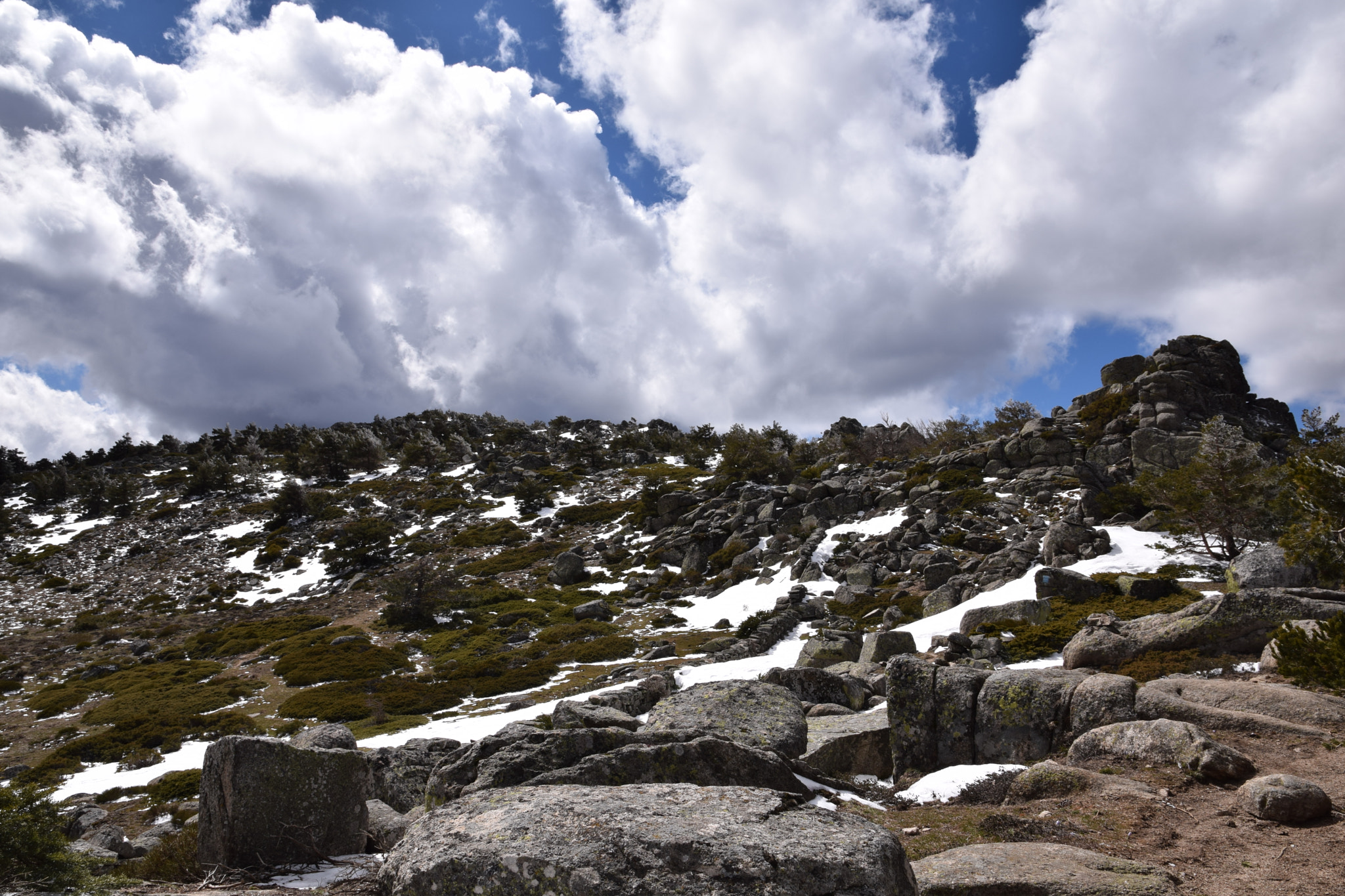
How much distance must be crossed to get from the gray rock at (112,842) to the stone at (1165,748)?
60.9ft

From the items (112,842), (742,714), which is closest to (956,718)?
(742,714)

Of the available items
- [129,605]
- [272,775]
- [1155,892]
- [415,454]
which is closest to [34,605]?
[129,605]

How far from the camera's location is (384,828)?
884cm

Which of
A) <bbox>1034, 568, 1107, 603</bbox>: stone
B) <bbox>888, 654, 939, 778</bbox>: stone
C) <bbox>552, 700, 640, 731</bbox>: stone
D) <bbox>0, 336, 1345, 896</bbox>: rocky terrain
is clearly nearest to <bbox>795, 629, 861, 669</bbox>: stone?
<bbox>0, 336, 1345, 896</bbox>: rocky terrain

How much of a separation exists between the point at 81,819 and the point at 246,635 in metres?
30.0

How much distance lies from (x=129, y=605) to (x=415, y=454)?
A: 44.9 meters

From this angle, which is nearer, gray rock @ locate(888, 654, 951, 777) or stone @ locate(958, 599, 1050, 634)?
gray rock @ locate(888, 654, 951, 777)

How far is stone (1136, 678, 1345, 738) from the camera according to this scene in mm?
9266

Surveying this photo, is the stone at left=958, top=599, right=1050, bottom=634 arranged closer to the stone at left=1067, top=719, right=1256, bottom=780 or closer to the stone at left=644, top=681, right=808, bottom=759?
the stone at left=1067, top=719, right=1256, bottom=780

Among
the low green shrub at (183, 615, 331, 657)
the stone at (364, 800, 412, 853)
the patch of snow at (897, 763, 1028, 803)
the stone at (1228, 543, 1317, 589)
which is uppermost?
the low green shrub at (183, 615, 331, 657)

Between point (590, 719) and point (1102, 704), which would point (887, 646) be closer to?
point (1102, 704)

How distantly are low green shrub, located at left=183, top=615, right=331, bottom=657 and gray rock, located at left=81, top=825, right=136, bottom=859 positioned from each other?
29.4 meters

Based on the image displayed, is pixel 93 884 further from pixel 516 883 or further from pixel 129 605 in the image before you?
pixel 129 605

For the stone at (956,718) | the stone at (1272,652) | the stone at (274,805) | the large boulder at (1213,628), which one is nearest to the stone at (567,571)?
the large boulder at (1213,628)
